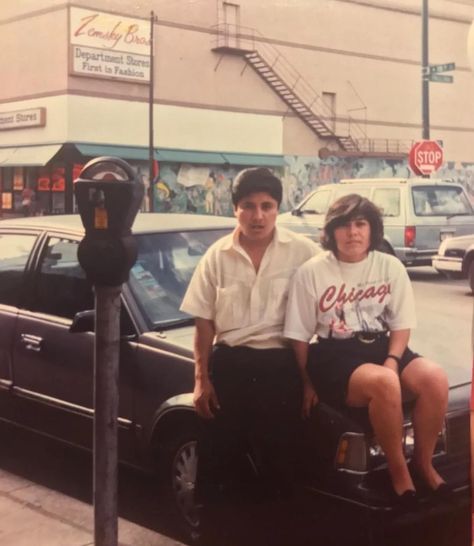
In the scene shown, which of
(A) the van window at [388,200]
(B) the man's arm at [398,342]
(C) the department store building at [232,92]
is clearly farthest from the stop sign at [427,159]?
(B) the man's arm at [398,342]

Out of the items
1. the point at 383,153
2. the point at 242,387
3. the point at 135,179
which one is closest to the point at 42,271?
the point at 135,179

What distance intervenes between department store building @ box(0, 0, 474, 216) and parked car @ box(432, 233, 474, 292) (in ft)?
0.74

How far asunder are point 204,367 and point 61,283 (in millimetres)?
1051

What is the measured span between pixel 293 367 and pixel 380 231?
56 centimetres

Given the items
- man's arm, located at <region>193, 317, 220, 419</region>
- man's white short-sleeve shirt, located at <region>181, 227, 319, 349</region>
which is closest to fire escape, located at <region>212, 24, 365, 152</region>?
man's white short-sleeve shirt, located at <region>181, 227, 319, 349</region>

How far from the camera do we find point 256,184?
11.4 ft

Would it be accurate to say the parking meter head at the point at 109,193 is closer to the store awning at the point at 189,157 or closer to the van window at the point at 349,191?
the store awning at the point at 189,157

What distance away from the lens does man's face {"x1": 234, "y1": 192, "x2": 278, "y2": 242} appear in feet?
11.4

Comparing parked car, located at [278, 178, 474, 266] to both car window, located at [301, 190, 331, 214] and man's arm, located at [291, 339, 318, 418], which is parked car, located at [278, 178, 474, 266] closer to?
car window, located at [301, 190, 331, 214]

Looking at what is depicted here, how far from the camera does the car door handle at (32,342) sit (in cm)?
436

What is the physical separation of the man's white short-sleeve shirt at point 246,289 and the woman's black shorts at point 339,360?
16cm

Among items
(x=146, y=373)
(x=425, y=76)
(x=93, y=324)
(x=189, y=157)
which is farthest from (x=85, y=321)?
(x=425, y=76)

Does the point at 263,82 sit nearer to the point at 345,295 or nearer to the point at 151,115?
the point at 151,115

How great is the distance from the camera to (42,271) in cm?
446
